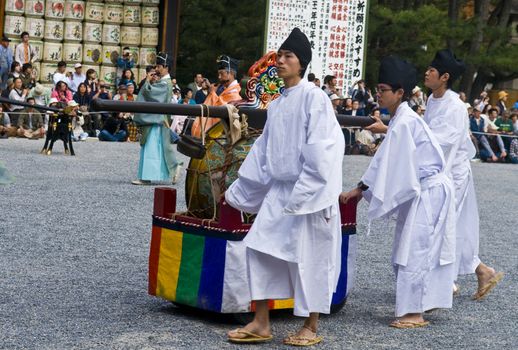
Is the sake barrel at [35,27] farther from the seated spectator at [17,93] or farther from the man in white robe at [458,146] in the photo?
the man in white robe at [458,146]

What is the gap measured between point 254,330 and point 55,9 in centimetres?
1699

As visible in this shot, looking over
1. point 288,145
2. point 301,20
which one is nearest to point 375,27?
point 301,20

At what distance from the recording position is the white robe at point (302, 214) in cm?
536

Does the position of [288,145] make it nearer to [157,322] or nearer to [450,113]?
[157,322]

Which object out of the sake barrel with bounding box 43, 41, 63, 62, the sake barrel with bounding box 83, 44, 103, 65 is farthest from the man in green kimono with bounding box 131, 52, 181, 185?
the sake barrel with bounding box 83, 44, 103, 65

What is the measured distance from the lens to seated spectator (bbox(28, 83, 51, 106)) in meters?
18.5

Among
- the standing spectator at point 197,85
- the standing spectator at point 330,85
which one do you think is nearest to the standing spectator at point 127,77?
the standing spectator at point 197,85

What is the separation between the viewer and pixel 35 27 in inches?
837

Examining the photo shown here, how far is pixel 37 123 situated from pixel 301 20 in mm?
5621

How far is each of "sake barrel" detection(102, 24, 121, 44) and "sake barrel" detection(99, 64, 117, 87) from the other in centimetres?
53

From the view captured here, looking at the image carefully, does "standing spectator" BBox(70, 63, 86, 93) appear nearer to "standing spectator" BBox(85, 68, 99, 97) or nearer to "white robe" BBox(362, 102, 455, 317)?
"standing spectator" BBox(85, 68, 99, 97)

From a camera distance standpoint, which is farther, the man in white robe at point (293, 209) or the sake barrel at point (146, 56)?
the sake barrel at point (146, 56)

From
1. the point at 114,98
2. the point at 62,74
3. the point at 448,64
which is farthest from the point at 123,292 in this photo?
the point at 62,74

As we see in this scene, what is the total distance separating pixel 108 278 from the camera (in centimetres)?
696
